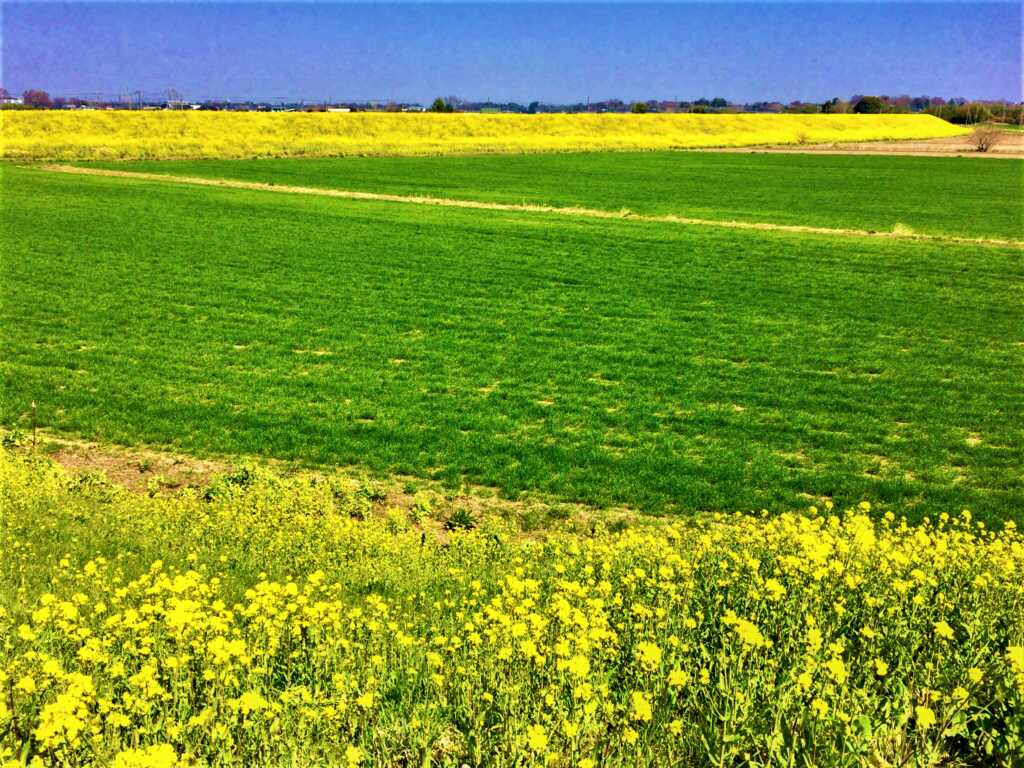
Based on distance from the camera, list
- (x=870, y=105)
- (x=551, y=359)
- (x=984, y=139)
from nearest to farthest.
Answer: (x=551, y=359) → (x=984, y=139) → (x=870, y=105)

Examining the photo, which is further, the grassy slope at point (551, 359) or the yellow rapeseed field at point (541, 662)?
the grassy slope at point (551, 359)

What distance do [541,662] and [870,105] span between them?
171 meters

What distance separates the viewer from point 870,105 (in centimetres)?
15175

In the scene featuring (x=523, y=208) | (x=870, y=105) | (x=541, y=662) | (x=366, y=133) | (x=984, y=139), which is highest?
(x=870, y=105)

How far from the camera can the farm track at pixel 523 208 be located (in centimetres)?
3291

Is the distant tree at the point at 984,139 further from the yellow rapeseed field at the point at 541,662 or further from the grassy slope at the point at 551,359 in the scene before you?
the yellow rapeseed field at the point at 541,662

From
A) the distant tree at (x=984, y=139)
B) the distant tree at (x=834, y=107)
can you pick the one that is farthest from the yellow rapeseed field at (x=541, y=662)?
the distant tree at (x=834, y=107)

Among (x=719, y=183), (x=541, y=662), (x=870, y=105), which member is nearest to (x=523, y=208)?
(x=719, y=183)

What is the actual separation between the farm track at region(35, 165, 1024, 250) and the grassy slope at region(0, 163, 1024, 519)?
353 centimetres

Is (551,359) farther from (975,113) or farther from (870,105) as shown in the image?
(975,113)

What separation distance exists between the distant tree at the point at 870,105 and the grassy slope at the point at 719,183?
284ft

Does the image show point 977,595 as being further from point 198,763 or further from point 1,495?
point 1,495

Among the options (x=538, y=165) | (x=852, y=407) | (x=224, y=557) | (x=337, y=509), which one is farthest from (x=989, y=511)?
(x=538, y=165)

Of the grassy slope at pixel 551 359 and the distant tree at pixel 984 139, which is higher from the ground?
the distant tree at pixel 984 139
